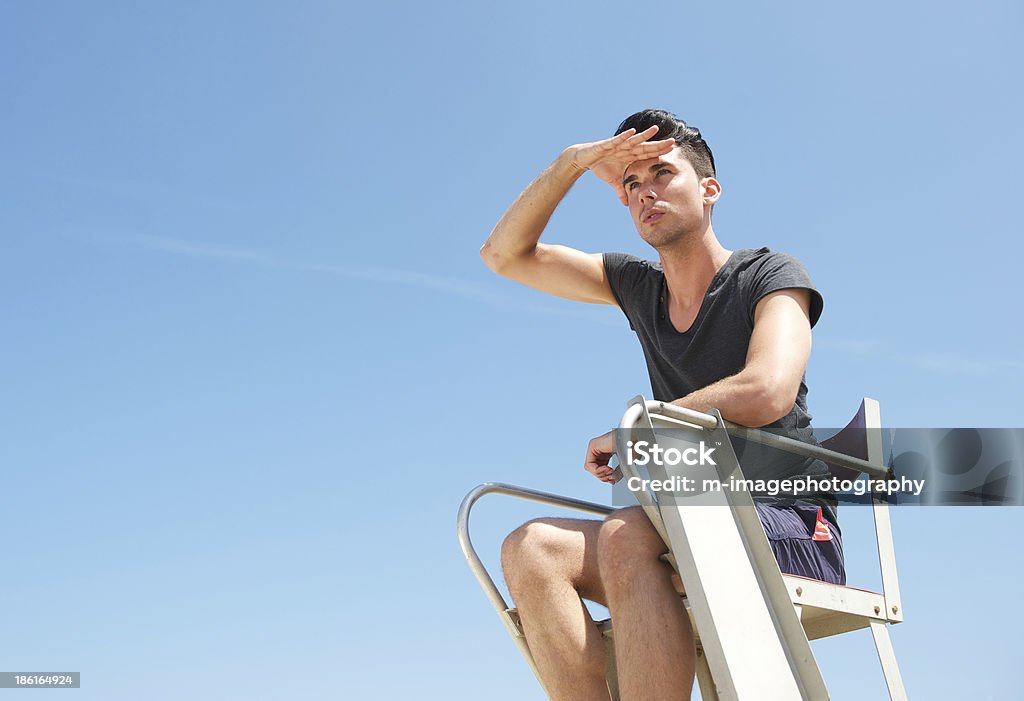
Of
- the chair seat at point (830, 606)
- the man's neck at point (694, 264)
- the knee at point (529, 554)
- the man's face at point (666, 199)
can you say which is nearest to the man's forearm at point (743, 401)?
the chair seat at point (830, 606)

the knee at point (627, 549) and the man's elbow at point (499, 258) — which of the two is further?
the man's elbow at point (499, 258)

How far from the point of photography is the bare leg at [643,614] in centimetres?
200

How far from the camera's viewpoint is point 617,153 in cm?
298

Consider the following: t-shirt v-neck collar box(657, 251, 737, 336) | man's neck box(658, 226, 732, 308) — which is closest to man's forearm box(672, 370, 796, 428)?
t-shirt v-neck collar box(657, 251, 737, 336)

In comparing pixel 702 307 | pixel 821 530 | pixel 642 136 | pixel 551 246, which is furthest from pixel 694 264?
pixel 821 530

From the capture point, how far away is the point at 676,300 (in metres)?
3.02

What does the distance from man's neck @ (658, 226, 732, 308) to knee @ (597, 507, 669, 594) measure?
0.95 metres

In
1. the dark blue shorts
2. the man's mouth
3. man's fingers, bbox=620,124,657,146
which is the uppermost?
man's fingers, bbox=620,124,657,146

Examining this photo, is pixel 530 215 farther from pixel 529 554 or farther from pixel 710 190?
pixel 529 554

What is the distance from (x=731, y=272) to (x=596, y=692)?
4.08 ft

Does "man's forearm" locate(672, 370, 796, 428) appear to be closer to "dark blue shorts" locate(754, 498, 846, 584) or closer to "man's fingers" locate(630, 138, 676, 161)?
"dark blue shorts" locate(754, 498, 846, 584)

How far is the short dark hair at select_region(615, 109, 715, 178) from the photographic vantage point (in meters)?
3.03

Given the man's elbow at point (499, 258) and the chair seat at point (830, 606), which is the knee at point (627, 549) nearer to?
the chair seat at point (830, 606)

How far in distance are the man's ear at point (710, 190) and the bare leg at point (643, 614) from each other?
1.23 meters
